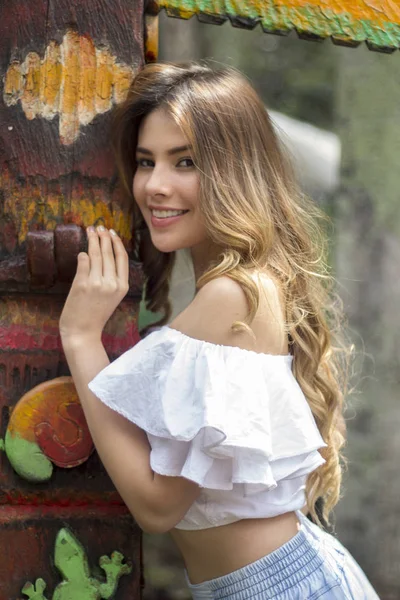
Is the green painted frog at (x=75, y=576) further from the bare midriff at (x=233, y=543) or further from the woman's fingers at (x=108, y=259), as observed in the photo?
the woman's fingers at (x=108, y=259)

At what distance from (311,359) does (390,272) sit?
1217 millimetres

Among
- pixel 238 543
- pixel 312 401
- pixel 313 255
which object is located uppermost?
pixel 313 255

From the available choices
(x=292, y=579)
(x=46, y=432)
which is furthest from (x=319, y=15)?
(x=292, y=579)

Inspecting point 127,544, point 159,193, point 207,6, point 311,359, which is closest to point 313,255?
point 311,359

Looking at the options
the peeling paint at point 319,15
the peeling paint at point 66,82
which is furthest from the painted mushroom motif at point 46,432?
the peeling paint at point 319,15

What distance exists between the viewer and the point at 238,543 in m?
1.62

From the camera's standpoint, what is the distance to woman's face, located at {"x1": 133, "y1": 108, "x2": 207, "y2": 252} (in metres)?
1.62

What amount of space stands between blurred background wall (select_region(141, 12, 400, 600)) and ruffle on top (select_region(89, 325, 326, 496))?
3.74 ft

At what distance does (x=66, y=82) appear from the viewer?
1.54 metres

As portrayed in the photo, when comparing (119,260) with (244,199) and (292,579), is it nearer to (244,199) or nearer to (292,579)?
(244,199)

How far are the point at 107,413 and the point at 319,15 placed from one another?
3.03 feet

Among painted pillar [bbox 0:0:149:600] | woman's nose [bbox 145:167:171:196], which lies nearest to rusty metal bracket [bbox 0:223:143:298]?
painted pillar [bbox 0:0:149:600]

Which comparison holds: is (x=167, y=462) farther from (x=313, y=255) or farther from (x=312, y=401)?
(x=313, y=255)

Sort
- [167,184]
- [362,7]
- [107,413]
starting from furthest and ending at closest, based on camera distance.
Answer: [362,7], [167,184], [107,413]
